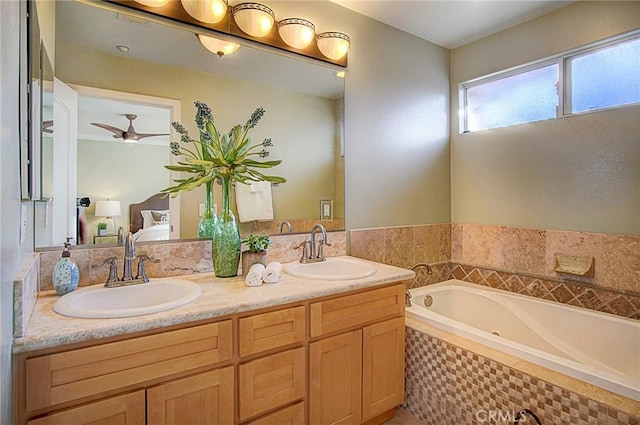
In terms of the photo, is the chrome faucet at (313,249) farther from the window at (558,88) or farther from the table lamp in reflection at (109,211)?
the window at (558,88)

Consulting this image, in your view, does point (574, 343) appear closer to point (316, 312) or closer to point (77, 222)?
point (316, 312)

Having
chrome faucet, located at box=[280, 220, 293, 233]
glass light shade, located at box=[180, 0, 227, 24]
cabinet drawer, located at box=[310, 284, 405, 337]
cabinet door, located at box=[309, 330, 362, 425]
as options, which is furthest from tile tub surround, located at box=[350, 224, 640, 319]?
glass light shade, located at box=[180, 0, 227, 24]

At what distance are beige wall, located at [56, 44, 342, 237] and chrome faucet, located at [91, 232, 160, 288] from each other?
0.30 m

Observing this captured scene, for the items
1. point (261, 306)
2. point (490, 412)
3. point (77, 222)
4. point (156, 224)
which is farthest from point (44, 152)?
point (490, 412)

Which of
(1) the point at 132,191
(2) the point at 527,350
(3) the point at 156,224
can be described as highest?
(1) the point at 132,191

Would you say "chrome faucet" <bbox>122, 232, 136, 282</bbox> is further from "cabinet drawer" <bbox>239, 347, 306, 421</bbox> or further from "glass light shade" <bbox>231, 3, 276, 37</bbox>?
"glass light shade" <bbox>231, 3, 276, 37</bbox>

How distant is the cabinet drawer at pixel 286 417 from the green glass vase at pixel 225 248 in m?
0.67

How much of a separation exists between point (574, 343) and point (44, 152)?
→ 3.07 metres

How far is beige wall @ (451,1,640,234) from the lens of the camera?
2.10m

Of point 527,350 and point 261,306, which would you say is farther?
point 527,350

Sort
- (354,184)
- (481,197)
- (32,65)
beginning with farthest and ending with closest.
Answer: (481,197)
(354,184)
(32,65)

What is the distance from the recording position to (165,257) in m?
1.74

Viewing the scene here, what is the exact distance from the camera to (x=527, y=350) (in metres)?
1.63

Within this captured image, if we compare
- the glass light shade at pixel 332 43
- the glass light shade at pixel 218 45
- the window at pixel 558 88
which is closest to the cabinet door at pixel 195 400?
the glass light shade at pixel 218 45
